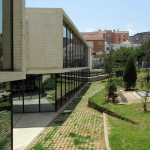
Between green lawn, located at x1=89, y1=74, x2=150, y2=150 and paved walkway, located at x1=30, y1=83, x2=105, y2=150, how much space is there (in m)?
0.55

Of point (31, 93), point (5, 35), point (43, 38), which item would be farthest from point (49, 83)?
point (5, 35)

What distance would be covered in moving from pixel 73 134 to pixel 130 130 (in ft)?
8.20

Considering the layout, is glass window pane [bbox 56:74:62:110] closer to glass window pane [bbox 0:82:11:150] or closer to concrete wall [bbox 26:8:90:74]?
concrete wall [bbox 26:8:90:74]

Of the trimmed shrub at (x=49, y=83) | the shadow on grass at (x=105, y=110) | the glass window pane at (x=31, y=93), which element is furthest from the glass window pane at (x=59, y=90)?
the shadow on grass at (x=105, y=110)

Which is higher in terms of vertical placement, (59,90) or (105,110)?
(59,90)

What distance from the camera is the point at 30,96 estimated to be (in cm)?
1184

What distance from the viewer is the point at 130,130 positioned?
294 inches

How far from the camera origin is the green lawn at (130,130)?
6.12m

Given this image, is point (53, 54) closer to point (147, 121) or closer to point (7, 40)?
point (7, 40)

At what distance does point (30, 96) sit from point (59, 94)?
79.6 inches

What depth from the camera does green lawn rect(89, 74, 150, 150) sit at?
241 inches

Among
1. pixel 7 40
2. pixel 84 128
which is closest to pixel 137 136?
pixel 84 128

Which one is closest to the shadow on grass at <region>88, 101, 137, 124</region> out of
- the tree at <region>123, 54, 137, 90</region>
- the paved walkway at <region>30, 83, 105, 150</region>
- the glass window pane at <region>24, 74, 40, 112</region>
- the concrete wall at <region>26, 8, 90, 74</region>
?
the paved walkway at <region>30, 83, 105, 150</region>

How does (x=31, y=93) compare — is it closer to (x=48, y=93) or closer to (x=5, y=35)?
(x=48, y=93)
